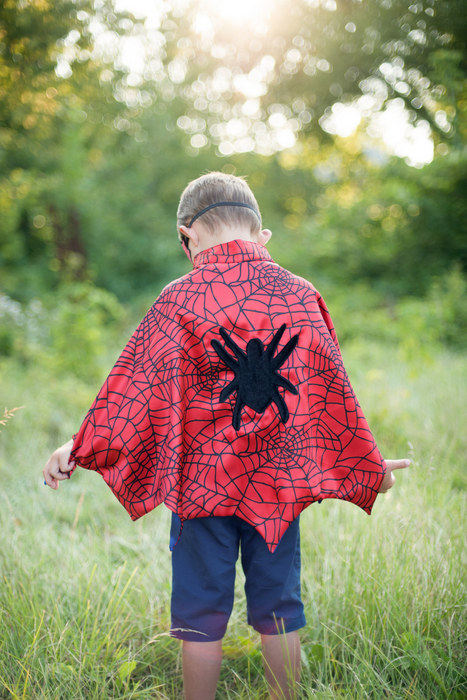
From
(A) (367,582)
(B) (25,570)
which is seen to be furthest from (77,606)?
(A) (367,582)

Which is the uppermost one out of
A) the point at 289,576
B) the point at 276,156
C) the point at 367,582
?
the point at 276,156

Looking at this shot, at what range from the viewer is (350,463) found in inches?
51.9

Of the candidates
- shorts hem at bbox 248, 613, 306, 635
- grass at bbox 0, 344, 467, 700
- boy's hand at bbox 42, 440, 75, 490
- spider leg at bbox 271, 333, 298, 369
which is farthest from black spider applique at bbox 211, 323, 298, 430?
grass at bbox 0, 344, 467, 700

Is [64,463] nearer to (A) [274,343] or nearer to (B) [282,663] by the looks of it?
(A) [274,343]

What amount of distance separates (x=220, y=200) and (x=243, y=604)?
1.73 metres

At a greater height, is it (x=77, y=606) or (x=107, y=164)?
(x=107, y=164)

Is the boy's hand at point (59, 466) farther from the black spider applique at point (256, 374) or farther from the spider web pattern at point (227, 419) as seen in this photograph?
the black spider applique at point (256, 374)

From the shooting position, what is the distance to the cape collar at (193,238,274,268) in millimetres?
1334

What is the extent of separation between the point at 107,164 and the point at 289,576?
509 inches

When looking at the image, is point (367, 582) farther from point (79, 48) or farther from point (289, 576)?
point (79, 48)

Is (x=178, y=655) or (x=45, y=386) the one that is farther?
(x=45, y=386)

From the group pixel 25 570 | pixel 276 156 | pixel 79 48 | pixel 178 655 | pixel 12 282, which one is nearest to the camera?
pixel 178 655

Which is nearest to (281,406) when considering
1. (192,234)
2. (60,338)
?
(192,234)

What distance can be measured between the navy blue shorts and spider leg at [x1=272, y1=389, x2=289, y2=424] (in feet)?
1.25
